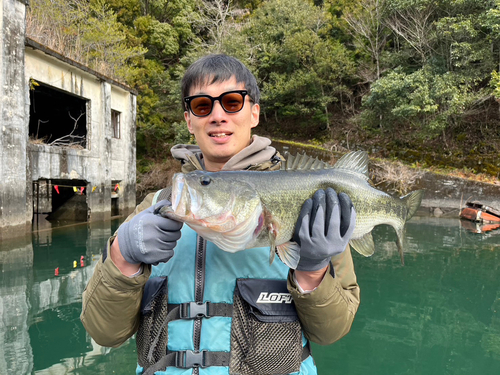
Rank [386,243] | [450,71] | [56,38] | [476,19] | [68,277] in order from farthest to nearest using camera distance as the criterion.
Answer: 1. [450,71]
2. [476,19]
3. [56,38]
4. [386,243]
5. [68,277]

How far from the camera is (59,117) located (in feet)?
60.9

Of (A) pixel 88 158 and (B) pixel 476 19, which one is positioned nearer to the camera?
(A) pixel 88 158

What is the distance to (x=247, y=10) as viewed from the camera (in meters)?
33.1

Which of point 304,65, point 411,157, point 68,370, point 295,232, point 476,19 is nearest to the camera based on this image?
→ point 295,232

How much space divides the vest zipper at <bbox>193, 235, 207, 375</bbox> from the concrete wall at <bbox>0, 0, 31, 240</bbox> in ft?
37.7

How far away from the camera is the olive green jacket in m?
1.75

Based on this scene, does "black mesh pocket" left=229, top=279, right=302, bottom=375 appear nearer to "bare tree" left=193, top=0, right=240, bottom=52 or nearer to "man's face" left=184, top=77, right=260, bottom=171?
"man's face" left=184, top=77, right=260, bottom=171

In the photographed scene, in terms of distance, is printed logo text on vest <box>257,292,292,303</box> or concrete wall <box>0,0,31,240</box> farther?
concrete wall <box>0,0,31,240</box>

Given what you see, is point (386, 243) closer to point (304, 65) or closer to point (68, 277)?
point (68, 277)

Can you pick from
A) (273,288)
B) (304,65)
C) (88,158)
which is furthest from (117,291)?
(304,65)

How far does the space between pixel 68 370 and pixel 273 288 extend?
147 inches

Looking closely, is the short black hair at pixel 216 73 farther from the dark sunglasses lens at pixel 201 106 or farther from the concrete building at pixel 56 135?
the concrete building at pixel 56 135

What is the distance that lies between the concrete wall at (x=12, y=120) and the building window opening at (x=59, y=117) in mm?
5229

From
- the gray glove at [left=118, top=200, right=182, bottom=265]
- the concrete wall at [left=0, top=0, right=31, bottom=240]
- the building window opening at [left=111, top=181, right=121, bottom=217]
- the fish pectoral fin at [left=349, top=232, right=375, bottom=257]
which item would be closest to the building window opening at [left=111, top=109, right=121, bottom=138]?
the building window opening at [left=111, top=181, right=121, bottom=217]
